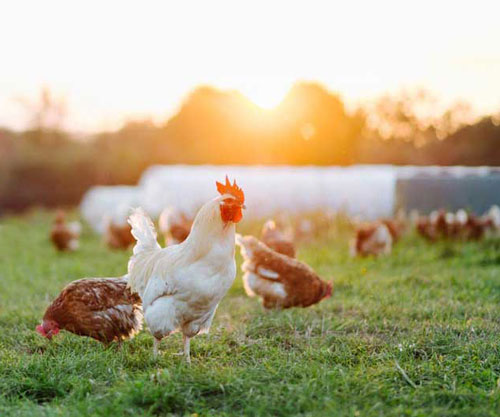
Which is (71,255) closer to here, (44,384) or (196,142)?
(44,384)

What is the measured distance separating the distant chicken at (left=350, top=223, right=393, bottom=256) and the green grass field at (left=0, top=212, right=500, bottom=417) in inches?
74.8

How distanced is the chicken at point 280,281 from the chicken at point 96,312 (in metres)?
1.68

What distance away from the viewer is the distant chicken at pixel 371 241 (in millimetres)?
9188

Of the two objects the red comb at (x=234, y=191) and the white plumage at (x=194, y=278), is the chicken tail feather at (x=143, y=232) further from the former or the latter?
the red comb at (x=234, y=191)

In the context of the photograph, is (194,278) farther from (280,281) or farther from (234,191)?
(280,281)

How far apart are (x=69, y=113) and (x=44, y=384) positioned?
80.1ft

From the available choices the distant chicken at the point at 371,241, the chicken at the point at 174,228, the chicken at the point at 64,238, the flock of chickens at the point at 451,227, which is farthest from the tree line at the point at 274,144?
the chicken at the point at 174,228

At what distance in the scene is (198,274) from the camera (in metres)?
3.86

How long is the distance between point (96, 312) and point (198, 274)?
1.06 metres

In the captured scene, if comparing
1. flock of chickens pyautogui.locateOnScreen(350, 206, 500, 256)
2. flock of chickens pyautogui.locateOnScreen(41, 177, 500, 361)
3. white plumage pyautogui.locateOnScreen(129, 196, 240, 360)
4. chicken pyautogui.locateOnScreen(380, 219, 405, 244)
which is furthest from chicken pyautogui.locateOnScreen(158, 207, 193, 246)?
white plumage pyautogui.locateOnScreen(129, 196, 240, 360)

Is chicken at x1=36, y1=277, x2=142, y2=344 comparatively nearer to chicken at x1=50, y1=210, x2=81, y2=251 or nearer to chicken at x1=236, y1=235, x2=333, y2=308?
chicken at x1=236, y1=235, x2=333, y2=308

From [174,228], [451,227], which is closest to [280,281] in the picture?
[174,228]

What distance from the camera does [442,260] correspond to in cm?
887

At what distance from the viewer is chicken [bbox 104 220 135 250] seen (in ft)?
35.9
